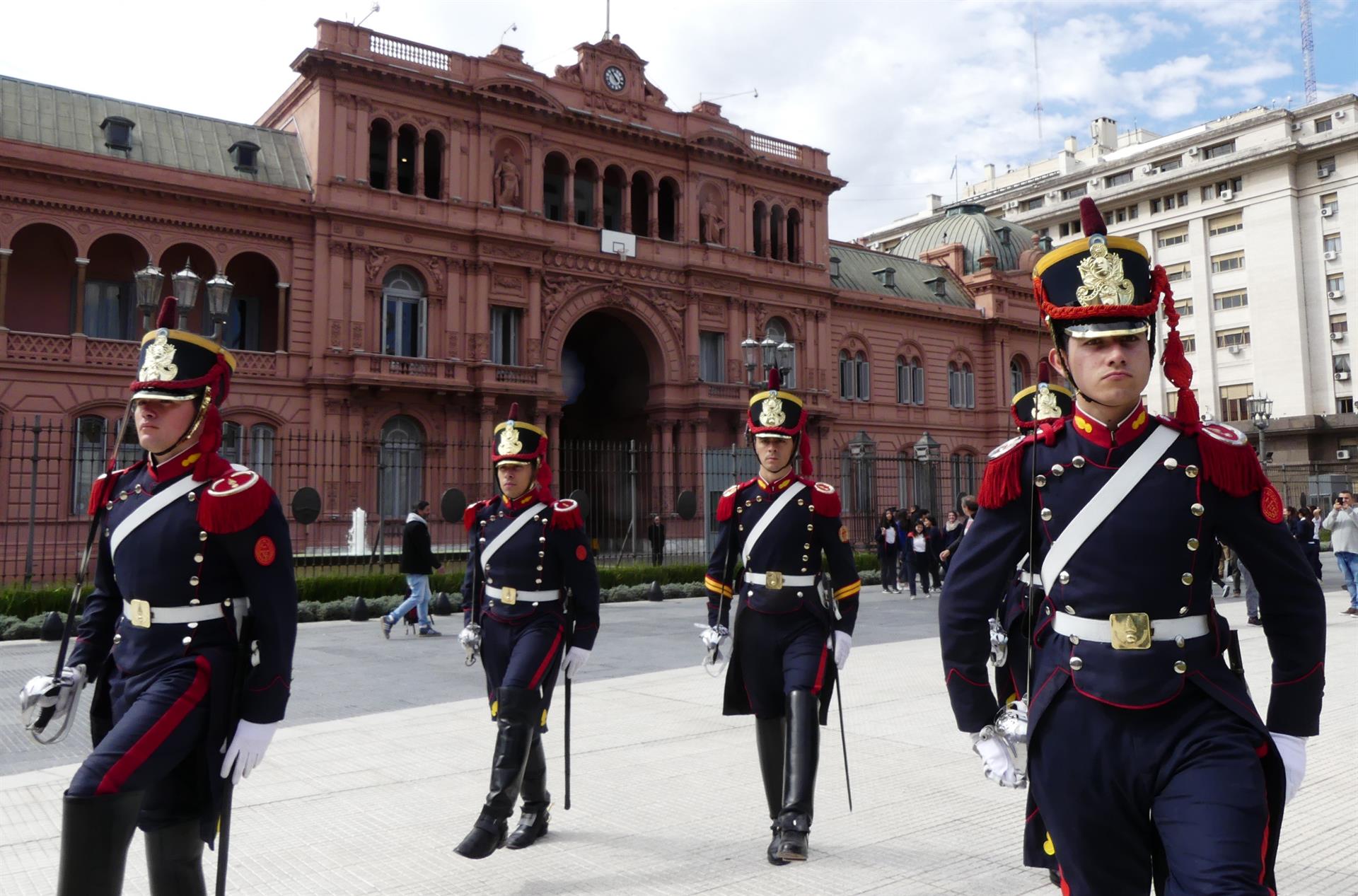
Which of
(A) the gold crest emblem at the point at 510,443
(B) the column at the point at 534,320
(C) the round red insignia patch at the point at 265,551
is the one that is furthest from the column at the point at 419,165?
(C) the round red insignia patch at the point at 265,551

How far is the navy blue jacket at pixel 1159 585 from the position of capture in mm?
2945

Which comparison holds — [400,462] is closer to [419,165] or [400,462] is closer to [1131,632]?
[419,165]

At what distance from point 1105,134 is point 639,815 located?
78.6m

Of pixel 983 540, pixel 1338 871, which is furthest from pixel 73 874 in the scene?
pixel 1338 871

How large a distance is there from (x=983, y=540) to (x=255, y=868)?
377 cm

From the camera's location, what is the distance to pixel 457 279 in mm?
30734

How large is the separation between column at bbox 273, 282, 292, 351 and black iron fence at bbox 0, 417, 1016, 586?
8.05ft

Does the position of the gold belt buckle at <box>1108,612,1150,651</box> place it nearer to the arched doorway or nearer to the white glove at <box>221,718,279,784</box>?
the white glove at <box>221,718,279,784</box>

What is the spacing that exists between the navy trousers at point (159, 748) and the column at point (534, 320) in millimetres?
28106

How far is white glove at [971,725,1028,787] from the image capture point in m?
3.12

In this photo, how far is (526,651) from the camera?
5566mm

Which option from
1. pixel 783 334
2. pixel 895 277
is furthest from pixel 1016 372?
pixel 783 334

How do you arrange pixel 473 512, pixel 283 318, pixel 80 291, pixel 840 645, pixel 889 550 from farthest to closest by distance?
1. pixel 283 318
2. pixel 80 291
3. pixel 889 550
4. pixel 473 512
5. pixel 840 645

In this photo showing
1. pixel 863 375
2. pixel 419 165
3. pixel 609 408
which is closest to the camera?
pixel 419 165
